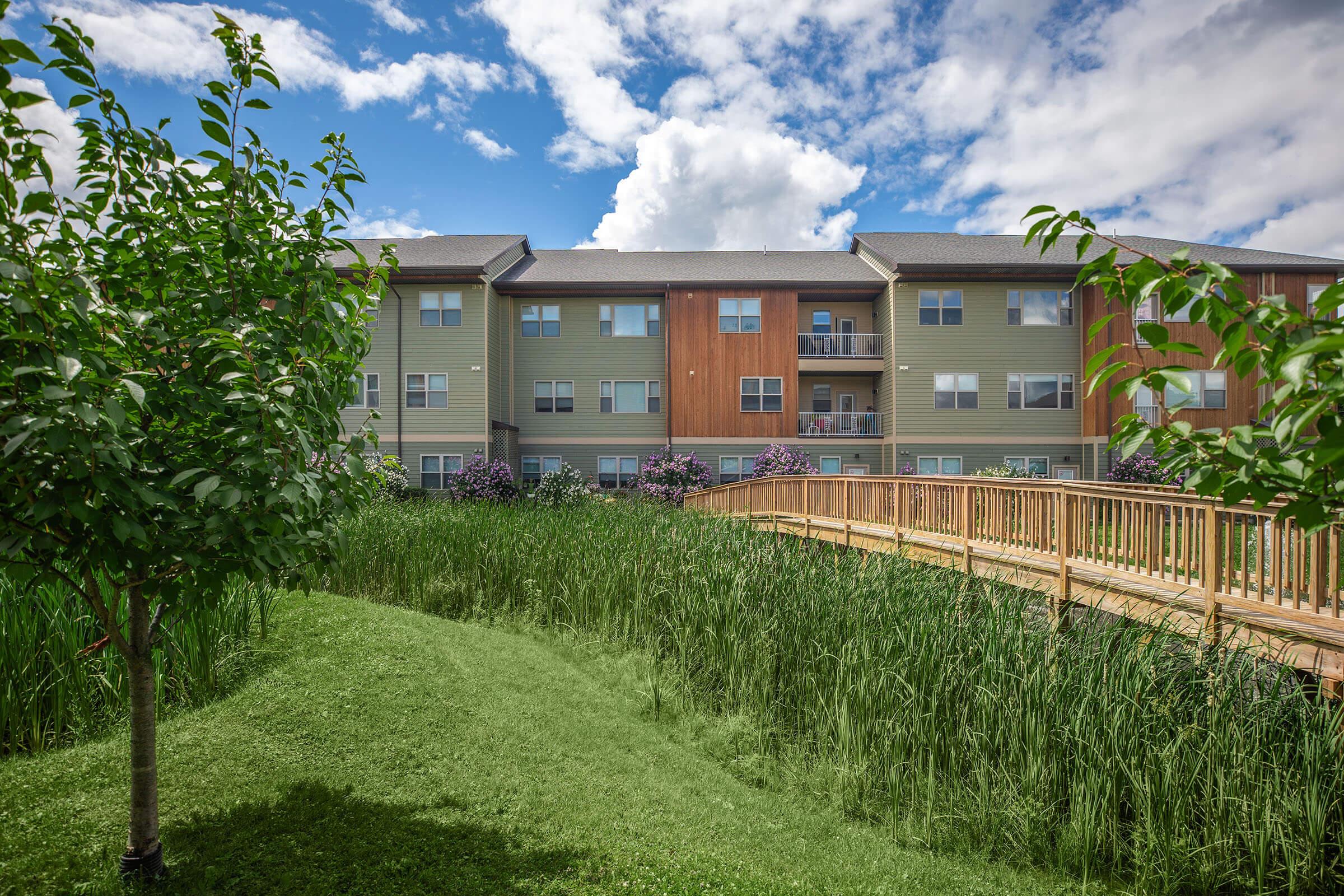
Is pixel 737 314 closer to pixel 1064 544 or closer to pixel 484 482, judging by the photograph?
pixel 484 482

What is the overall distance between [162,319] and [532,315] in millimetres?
21213

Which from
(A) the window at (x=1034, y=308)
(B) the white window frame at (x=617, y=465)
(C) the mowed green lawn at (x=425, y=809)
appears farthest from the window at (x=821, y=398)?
(C) the mowed green lawn at (x=425, y=809)

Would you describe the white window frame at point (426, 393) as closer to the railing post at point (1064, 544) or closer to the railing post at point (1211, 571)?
the railing post at point (1064, 544)

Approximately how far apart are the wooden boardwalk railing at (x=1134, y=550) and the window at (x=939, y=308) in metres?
13.1

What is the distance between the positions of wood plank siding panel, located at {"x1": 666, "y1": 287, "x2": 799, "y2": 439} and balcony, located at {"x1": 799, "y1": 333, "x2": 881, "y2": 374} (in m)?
0.79

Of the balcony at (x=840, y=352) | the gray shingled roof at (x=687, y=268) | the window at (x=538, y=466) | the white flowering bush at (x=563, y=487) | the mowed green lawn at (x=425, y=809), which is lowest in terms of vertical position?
the mowed green lawn at (x=425, y=809)

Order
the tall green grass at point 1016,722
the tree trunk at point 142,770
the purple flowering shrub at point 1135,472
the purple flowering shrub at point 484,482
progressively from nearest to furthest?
the tree trunk at point 142,770
the tall green grass at point 1016,722
the purple flowering shrub at point 1135,472
the purple flowering shrub at point 484,482

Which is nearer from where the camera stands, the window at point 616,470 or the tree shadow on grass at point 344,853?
the tree shadow on grass at point 344,853

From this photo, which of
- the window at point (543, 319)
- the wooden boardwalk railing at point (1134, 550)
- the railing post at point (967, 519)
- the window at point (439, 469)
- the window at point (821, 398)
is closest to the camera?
the wooden boardwalk railing at point (1134, 550)

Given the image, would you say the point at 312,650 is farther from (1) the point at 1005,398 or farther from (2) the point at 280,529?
(1) the point at 1005,398

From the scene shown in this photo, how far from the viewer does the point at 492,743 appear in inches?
188

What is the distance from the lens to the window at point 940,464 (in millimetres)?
21469

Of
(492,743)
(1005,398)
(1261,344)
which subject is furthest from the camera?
(1005,398)

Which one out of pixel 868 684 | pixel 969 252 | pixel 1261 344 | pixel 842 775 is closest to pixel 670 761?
pixel 842 775
